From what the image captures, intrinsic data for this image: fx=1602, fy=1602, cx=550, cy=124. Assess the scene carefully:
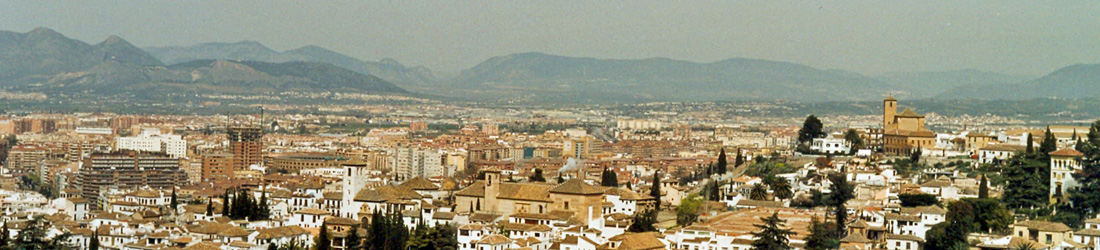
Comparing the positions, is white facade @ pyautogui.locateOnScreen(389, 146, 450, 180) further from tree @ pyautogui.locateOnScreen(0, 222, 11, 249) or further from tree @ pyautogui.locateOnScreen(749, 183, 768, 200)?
tree @ pyautogui.locateOnScreen(0, 222, 11, 249)

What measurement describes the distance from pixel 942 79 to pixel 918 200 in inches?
6475

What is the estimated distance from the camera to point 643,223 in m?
27.5

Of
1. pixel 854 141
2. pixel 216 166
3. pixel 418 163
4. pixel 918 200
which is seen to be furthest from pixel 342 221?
pixel 216 166

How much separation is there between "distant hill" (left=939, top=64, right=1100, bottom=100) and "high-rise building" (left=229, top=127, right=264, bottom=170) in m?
72.4

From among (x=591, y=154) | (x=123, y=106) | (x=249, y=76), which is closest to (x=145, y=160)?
(x=591, y=154)

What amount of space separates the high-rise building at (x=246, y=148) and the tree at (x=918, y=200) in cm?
3777

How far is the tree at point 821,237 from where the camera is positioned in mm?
24811

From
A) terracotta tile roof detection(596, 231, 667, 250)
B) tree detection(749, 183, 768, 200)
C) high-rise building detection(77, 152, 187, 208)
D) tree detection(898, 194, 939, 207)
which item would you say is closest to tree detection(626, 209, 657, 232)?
terracotta tile roof detection(596, 231, 667, 250)

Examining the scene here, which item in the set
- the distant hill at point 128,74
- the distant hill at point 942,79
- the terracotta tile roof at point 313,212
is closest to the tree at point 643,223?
the terracotta tile roof at point 313,212

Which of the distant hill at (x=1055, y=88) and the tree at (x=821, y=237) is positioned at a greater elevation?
the distant hill at (x=1055, y=88)

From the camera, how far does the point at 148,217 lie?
33.1 m

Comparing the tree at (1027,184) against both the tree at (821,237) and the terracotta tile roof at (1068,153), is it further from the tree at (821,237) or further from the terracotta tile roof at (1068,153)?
the tree at (821,237)

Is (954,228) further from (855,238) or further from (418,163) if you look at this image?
(418,163)

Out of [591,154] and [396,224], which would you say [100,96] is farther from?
[396,224]
